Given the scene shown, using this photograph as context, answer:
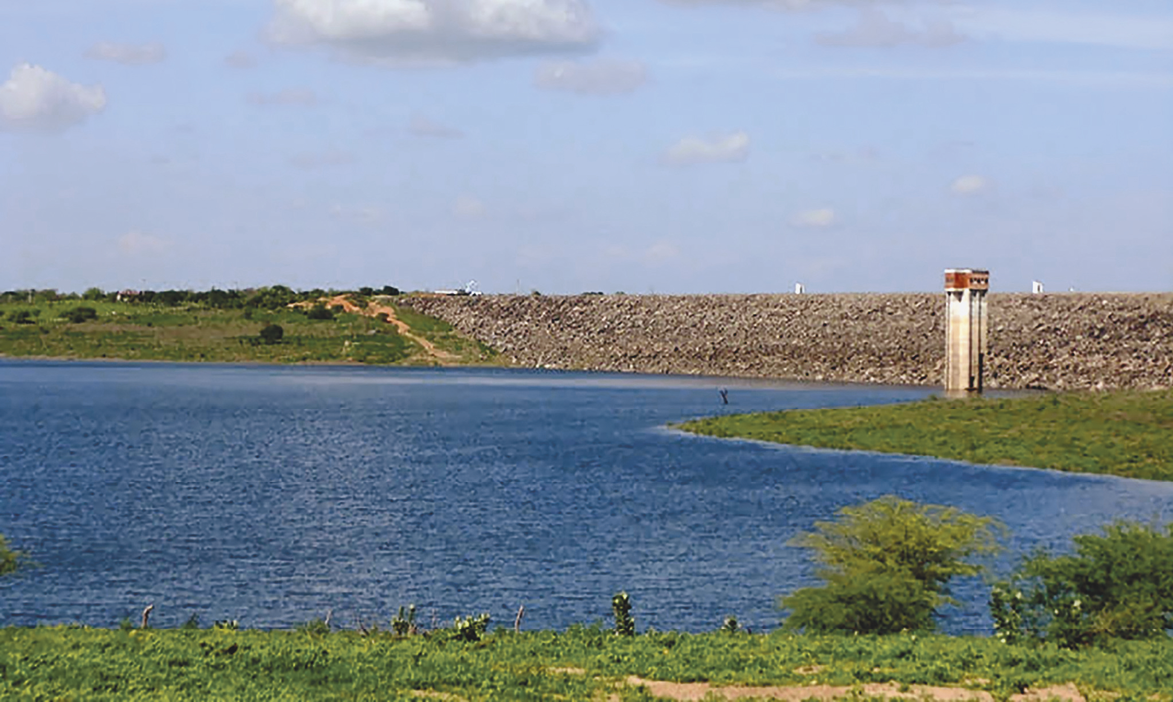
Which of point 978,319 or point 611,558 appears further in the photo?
point 978,319

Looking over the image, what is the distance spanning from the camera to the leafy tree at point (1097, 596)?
2681 cm

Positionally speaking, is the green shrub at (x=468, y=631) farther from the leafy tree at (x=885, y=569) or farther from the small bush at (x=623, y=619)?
the leafy tree at (x=885, y=569)

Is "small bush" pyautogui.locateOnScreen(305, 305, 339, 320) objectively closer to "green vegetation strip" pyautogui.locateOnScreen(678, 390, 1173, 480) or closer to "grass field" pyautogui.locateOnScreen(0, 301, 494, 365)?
"grass field" pyautogui.locateOnScreen(0, 301, 494, 365)

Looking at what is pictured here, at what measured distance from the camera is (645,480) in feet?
208

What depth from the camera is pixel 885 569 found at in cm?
3003

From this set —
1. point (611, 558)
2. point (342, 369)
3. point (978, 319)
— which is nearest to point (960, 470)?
point (611, 558)

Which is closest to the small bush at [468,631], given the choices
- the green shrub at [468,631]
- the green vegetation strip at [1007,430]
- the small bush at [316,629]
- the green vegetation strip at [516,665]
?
the green shrub at [468,631]

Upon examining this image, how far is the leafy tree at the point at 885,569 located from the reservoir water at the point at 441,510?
2.49 metres

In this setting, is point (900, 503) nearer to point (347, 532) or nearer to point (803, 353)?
point (347, 532)

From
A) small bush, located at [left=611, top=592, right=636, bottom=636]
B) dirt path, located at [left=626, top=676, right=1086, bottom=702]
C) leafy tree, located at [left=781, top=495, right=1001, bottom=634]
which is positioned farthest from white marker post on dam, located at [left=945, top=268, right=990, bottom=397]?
dirt path, located at [left=626, top=676, right=1086, bottom=702]

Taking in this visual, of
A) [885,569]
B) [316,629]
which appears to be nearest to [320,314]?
[316,629]

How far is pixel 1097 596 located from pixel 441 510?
29.2 meters

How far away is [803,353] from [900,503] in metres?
135

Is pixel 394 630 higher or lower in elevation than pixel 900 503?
lower
